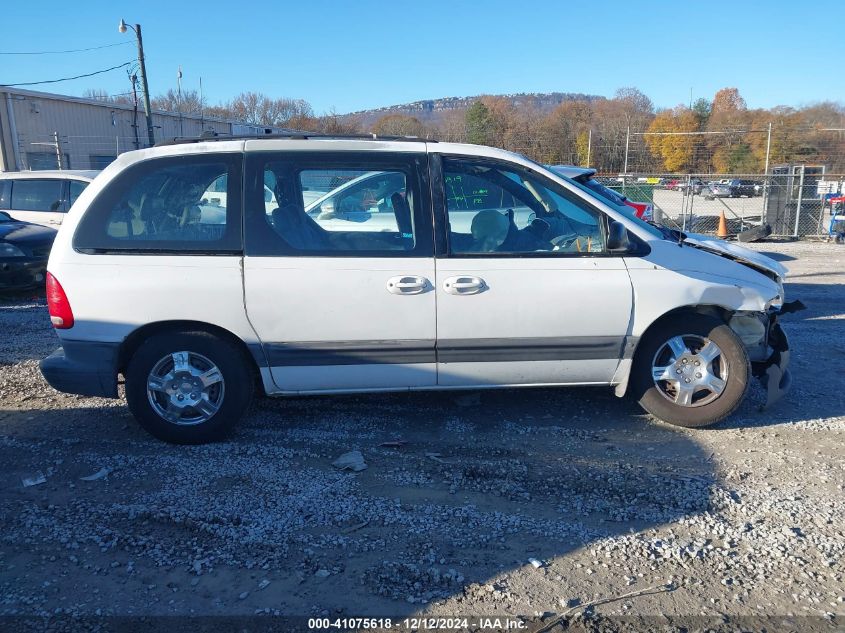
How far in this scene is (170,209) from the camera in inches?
175

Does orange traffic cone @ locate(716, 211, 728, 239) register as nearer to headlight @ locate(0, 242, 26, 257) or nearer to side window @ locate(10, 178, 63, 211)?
side window @ locate(10, 178, 63, 211)

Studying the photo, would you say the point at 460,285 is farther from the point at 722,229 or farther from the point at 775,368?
the point at 722,229

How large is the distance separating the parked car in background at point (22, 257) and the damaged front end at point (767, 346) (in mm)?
8827

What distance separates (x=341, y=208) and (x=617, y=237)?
71.5 inches

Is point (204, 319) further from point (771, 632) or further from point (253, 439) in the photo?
point (771, 632)

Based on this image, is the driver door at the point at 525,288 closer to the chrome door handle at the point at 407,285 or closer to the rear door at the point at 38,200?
the chrome door handle at the point at 407,285

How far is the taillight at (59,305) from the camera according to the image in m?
4.33

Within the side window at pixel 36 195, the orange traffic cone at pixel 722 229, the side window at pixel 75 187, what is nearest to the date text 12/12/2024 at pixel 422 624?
the side window at pixel 75 187

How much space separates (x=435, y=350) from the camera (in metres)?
4.52

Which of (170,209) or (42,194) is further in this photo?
(42,194)

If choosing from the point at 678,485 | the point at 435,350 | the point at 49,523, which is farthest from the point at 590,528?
the point at 49,523

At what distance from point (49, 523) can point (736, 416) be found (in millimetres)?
4485

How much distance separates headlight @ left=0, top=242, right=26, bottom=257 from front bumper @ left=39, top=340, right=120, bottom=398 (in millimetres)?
5892

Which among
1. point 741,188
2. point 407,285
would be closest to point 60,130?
point 741,188
